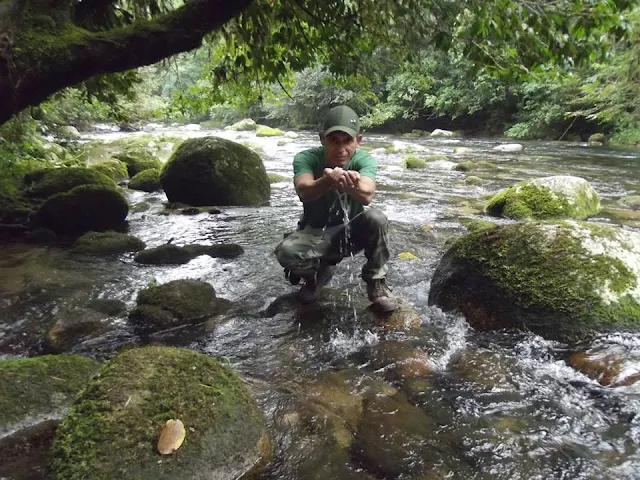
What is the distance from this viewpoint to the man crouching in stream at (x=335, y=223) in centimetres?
371

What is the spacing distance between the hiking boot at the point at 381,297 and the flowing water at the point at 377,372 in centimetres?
23

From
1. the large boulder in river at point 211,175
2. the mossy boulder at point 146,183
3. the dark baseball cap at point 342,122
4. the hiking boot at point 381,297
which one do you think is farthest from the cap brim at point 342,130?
the mossy boulder at point 146,183

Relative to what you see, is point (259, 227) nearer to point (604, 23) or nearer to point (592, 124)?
point (604, 23)

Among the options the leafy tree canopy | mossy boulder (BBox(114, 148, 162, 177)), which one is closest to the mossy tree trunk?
the leafy tree canopy

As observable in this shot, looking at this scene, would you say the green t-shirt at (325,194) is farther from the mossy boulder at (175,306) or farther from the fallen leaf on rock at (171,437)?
the fallen leaf on rock at (171,437)

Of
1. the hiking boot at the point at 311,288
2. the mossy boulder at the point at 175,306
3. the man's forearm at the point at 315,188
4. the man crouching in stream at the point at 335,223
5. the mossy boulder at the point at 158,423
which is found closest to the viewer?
the mossy boulder at the point at 158,423

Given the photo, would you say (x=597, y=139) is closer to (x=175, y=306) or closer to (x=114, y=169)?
(x=114, y=169)

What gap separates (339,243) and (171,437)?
2478 millimetres

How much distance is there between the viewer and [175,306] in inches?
160

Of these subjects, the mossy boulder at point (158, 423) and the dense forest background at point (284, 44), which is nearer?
the mossy boulder at point (158, 423)

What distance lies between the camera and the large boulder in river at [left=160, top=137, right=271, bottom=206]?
29.7ft

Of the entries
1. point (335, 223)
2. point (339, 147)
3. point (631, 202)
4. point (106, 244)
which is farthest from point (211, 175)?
point (631, 202)

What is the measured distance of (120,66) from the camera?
343 centimetres

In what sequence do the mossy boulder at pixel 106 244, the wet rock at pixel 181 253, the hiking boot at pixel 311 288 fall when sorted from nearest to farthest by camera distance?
1. the hiking boot at pixel 311 288
2. the wet rock at pixel 181 253
3. the mossy boulder at pixel 106 244
